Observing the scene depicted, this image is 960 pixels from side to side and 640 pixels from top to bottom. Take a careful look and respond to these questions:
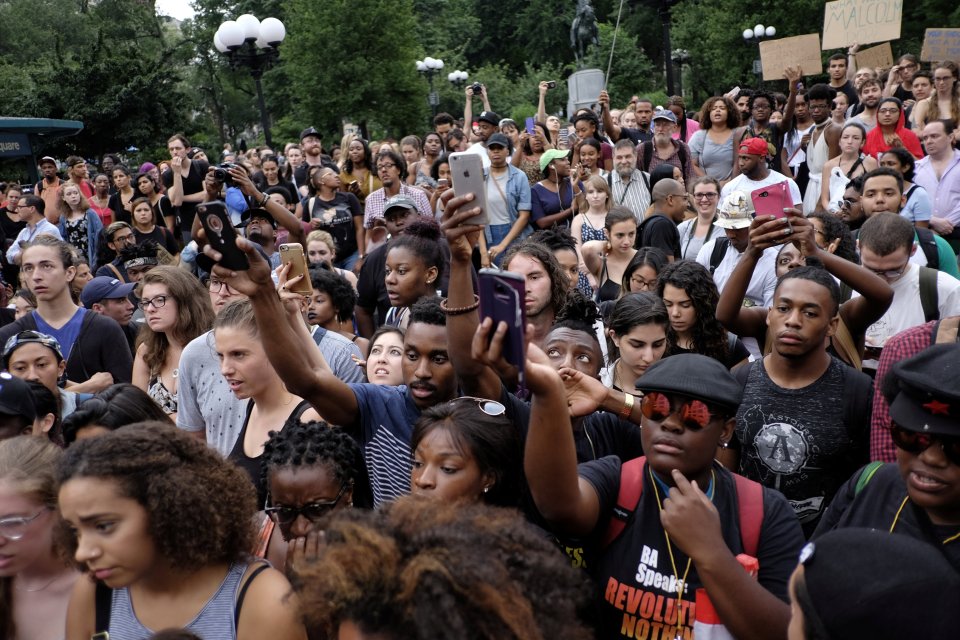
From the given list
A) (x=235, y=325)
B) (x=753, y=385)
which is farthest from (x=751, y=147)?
(x=235, y=325)

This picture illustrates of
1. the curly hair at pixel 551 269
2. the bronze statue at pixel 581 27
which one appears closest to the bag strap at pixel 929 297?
the curly hair at pixel 551 269

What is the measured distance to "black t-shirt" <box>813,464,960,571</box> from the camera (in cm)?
254

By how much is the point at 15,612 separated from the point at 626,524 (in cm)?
207

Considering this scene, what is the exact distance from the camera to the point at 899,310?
4863 millimetres

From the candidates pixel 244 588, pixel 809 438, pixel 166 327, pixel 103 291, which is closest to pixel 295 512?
pixel 244 588

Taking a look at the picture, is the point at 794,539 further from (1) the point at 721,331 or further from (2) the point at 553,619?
(1) the point at 721,331

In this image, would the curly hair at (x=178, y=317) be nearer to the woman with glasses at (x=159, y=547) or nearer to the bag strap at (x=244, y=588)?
the woman with glasses at (x=159, y=547)

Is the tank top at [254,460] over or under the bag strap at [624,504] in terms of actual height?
under

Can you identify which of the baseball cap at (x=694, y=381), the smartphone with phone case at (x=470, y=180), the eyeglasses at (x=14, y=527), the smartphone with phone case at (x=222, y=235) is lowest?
the eyeglasses at (x=14, y=527)

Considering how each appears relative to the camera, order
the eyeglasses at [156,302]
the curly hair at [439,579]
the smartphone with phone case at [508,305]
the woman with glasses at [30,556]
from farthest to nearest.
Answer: the eyeglasses at [156,302] < the woman with glasses at [30,556] < the smartphone with phone case at [508,305] < the curly hair at [439,579]

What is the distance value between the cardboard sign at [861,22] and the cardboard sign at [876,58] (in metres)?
0.60

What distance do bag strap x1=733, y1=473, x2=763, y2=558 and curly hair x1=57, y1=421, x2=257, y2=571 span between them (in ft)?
4.97

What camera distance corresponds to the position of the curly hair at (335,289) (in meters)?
5.77

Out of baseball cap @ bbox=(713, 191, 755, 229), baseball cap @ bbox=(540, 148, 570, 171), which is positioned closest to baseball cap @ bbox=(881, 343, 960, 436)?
baseball cap @ bbox=(713, 191, 755, 229)
